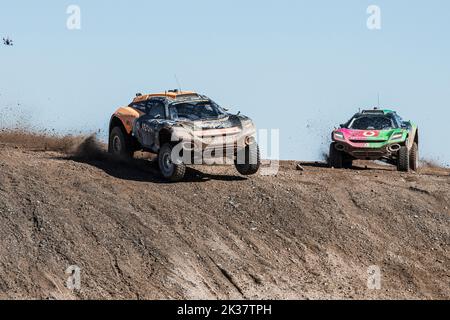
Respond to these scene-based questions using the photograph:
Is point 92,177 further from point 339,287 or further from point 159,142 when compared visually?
point 339,287

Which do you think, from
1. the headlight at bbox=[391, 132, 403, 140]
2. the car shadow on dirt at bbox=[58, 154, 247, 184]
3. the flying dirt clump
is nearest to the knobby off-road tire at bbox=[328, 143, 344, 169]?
the headlight at bbox=[391, 132, 403, 140]

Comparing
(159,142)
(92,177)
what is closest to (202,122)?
(159,142)

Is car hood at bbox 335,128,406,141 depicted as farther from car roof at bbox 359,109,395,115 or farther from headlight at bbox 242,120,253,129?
headlight at bbox 242,120,253,129

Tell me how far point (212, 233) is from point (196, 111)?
11.6 feet

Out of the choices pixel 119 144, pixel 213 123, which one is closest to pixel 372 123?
→ pixel 213 123

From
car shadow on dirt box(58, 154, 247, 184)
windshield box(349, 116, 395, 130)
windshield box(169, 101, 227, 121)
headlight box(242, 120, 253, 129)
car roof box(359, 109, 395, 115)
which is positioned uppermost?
windshield box(169, 101, 227, 121)

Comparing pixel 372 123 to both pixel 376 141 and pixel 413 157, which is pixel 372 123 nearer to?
pixel 376 141

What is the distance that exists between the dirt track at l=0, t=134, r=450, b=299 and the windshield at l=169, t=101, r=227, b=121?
1163mm

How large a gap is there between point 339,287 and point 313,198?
3.24m

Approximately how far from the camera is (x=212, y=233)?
18.2 metres

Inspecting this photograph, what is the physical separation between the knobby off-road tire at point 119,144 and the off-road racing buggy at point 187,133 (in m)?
0.02


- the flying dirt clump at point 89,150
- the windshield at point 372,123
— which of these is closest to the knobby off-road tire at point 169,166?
the flying dirt clump at point 89,150

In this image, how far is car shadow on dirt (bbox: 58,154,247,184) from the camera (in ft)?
67.4

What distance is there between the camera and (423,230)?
19.6 m
